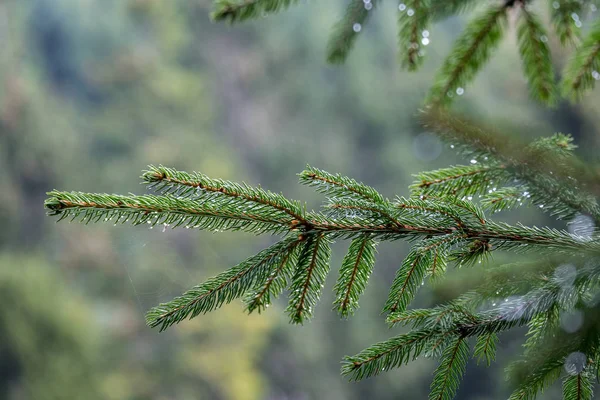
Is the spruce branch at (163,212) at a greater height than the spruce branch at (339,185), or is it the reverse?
the spruce branch at (339,185)

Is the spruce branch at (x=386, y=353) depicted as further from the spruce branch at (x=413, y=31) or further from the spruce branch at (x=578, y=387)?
the spruce branch at (x=413, y=31)

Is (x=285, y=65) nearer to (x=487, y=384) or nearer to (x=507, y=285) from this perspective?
(x=487, y=384)

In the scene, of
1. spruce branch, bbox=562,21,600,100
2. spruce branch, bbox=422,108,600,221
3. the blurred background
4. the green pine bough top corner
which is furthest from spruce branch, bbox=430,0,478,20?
the blurred background

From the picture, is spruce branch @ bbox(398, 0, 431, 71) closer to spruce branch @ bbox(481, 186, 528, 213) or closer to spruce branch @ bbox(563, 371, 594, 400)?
spruce branch @ bbox(481, 186, 528, 213)

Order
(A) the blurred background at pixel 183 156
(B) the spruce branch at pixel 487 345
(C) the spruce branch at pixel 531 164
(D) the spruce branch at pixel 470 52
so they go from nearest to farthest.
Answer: (C) the spruce branch at pixel 531 164, (B) the spruce branch at pixel 487 345, (D) the spruce branch at pixel 470 52, (A) the blurred background at pixel 183 156

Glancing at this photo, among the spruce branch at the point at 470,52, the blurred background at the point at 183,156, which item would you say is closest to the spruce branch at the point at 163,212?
the spruce branch at the point at 470,52

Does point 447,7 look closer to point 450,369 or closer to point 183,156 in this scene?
point 450,369
